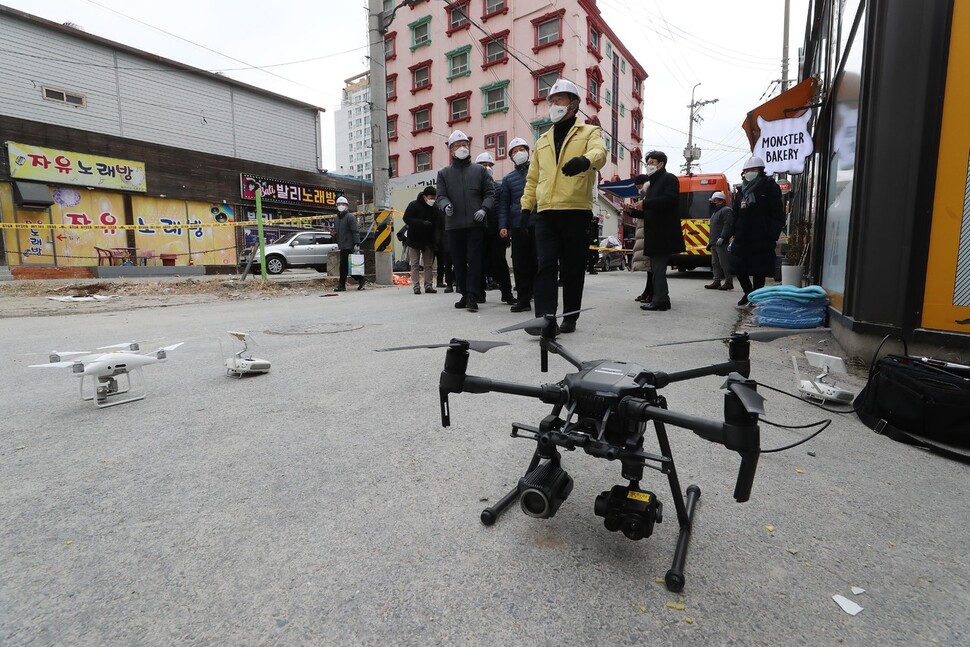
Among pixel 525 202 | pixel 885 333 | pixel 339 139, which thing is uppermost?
pixel 339 139

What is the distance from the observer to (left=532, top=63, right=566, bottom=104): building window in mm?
26080

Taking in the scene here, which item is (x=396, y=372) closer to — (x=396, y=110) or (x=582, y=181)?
(x=582, y=181)

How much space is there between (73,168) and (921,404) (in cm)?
2470

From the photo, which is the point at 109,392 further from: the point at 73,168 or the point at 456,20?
the point at 456,20

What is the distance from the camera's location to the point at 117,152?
1969 cm

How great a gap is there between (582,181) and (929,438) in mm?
2827

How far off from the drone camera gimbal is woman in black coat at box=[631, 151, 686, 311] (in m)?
4.87

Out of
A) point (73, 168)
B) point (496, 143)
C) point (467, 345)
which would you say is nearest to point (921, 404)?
point (467, 345)

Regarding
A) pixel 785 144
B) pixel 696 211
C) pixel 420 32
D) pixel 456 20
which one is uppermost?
pixel 420 32

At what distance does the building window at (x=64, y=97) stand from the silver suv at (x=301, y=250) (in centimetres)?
1012

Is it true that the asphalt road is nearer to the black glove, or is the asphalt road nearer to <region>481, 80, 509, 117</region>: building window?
the black glove

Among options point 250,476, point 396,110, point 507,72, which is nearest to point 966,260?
point 250,476

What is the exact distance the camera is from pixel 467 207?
6.14m

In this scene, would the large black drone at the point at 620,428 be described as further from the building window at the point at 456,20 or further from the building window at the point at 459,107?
the building window at the point at 456,20
